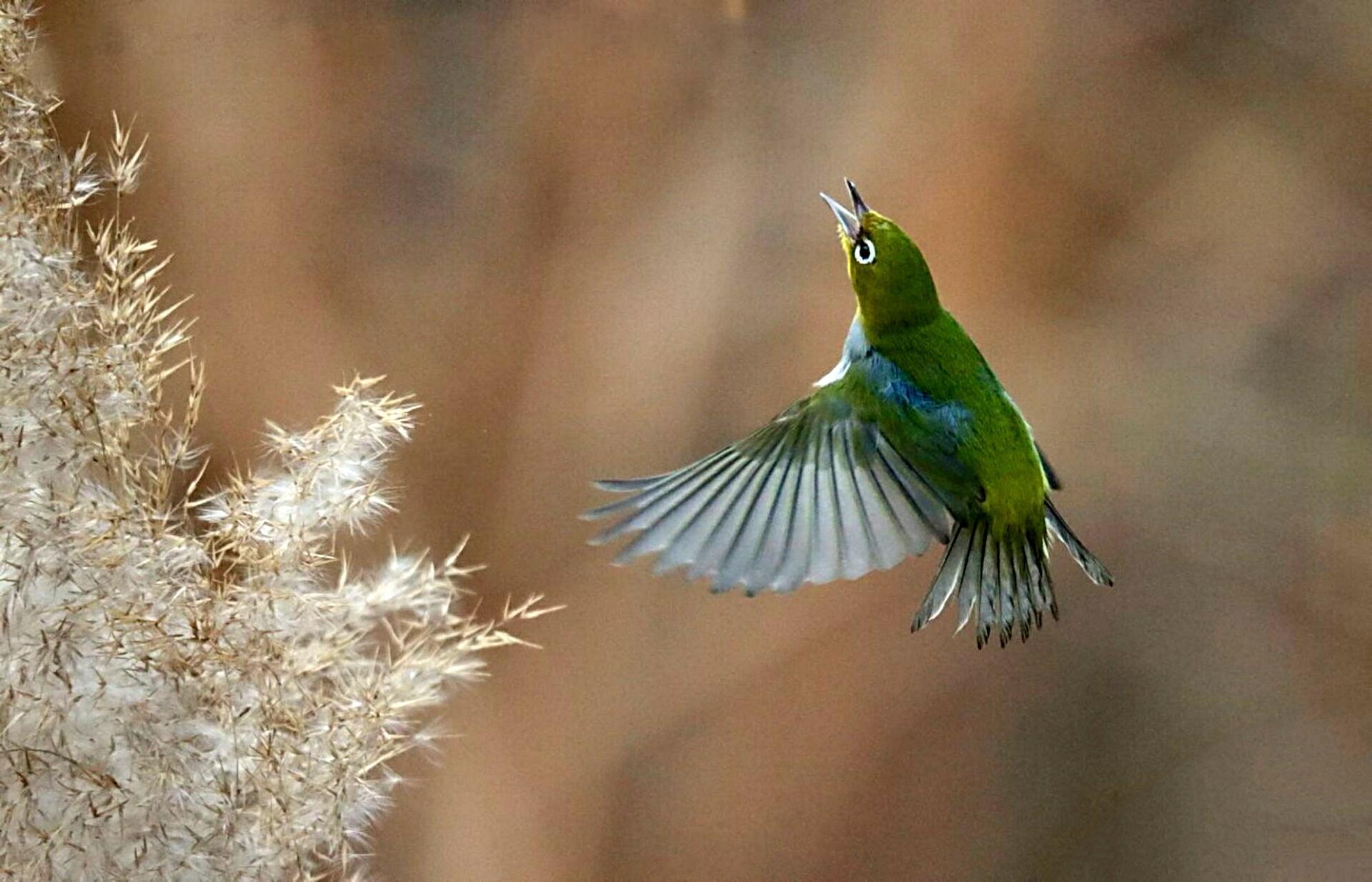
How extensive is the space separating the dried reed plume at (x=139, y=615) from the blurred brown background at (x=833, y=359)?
59 cm

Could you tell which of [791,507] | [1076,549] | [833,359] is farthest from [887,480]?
[833,359]

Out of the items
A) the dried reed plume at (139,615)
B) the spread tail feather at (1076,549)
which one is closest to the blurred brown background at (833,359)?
the spread tail feather at (1076,549)

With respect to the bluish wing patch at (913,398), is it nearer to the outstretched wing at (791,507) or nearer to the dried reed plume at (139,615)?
the outstretched wing at (791,507)

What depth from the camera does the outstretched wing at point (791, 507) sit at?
0.86 meters

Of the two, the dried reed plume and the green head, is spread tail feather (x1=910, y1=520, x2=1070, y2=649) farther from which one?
the dried reed plume

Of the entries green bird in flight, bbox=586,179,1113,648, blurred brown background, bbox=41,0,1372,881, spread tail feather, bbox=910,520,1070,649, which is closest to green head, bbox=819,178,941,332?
green bird in flight, bbox=586,179,1113,648

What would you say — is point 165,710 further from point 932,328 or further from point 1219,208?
point 1219,208

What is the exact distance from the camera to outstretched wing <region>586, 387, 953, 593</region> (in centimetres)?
86

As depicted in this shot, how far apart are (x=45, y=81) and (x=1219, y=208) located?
1198 millimetres

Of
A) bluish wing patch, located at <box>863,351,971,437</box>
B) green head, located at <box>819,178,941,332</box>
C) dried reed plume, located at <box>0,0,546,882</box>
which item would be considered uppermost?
green head, located at <box>819,178,941,332</box>

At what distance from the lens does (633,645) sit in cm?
139

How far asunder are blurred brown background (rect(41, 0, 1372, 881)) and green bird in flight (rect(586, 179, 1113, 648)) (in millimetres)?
346

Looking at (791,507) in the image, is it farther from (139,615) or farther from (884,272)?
(139,615)

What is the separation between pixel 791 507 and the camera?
936mm
